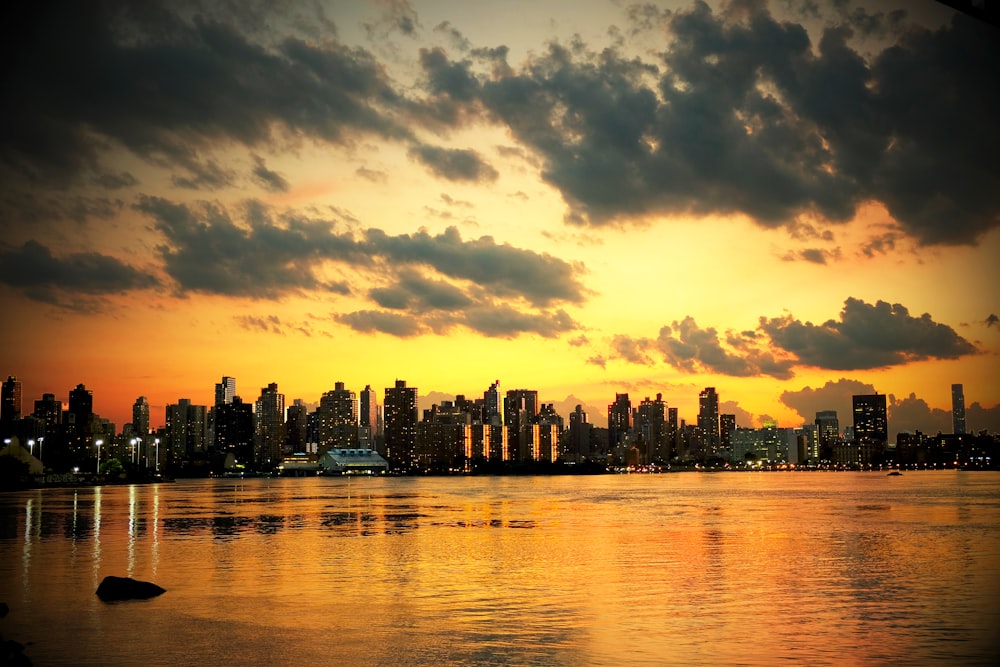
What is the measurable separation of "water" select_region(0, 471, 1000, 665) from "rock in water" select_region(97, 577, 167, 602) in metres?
0.66

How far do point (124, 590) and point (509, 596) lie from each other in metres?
15.8

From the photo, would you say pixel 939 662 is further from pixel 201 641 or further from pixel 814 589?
pixel 201 641

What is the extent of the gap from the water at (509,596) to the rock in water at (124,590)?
656 millimetres

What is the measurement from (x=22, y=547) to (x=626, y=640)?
4535 cm

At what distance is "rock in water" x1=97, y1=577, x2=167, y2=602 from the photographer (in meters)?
37.8

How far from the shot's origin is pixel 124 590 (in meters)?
38.1

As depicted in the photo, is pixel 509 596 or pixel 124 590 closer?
pixel 124 590

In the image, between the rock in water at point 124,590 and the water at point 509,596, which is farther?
the rock in water at point 124,590

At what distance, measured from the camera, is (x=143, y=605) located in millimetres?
36312

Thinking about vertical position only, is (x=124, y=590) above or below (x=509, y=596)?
above

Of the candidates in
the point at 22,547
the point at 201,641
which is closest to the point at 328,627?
the point at 201,641

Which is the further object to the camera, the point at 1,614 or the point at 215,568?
the point at 215,568

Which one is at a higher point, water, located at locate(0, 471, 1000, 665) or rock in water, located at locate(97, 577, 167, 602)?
rock in water, located at locate(97, 577, 167, 602)

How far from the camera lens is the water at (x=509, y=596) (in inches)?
1089
